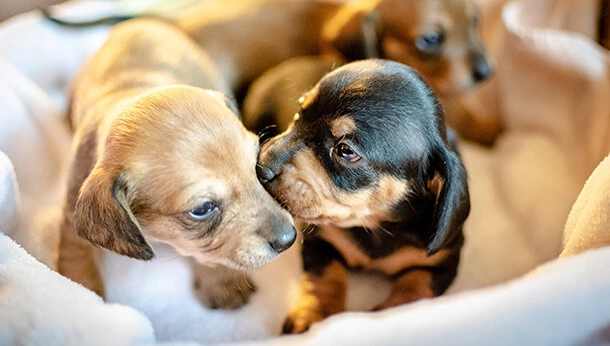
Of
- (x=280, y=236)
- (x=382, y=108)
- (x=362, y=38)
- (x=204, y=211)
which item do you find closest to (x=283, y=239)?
(x=280, y=236)

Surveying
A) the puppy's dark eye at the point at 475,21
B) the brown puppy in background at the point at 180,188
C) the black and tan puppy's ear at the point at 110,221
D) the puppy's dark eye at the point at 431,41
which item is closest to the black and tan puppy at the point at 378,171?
the brown puppy in background at the point at 180,188

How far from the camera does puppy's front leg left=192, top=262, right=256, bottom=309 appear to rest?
1829mm

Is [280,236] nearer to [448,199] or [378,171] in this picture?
[378,171]

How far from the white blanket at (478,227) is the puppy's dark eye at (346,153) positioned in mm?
457

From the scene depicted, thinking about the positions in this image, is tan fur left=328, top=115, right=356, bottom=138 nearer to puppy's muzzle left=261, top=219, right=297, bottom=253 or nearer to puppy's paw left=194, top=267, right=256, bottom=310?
puppy's muzzle left=261, top=219, right=297, bottom=253

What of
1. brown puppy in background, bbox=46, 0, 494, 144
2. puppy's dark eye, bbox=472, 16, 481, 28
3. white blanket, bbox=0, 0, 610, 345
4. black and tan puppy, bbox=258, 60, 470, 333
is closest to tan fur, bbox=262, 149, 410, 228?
black and tan puppy, bbox=258, 60, 470, 333

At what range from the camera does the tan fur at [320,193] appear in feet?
5.16

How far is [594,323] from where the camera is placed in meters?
1.13

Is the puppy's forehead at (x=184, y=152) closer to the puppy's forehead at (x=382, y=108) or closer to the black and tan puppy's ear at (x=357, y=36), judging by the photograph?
the puppy's forehead at (x=382, y=108)

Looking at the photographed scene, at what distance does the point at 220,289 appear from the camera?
1.84 meters

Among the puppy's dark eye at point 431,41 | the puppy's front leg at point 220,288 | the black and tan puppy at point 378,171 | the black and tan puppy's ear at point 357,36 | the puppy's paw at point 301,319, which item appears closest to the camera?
the black and tan puppy at point 378,171

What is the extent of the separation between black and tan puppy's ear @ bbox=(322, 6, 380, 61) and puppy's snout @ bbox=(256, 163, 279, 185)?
122 cm

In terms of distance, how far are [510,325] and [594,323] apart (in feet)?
0.60

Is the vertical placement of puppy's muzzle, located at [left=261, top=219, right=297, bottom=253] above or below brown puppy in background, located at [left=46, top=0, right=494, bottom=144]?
above
